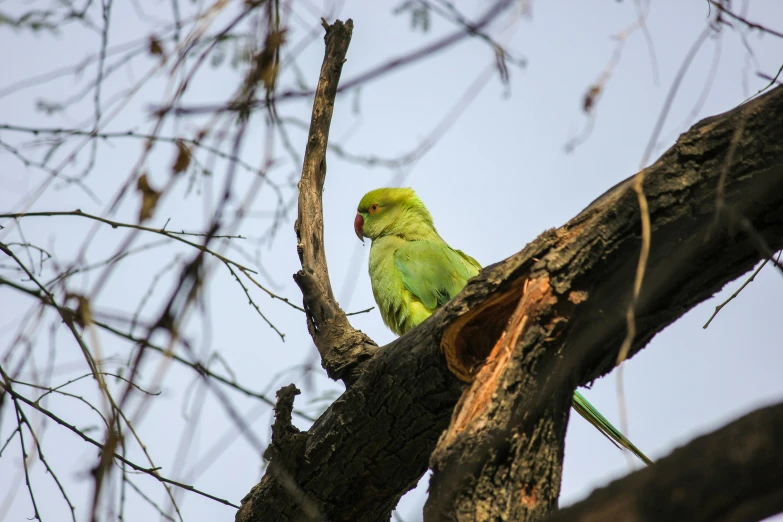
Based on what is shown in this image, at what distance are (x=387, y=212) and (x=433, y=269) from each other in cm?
119

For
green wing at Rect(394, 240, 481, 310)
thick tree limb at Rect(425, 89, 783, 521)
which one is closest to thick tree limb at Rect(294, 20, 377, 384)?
thick tree limb at Rect(425, 89, 783, 521)

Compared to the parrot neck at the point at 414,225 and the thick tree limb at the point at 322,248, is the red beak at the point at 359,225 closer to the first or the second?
the parrot neck at the point at 414,225

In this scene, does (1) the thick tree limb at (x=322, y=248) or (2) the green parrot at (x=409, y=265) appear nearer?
(1) the thick tree limb at (x=322, y=248)

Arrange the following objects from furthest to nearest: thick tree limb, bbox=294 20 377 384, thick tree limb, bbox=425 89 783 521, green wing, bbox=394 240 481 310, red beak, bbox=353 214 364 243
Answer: red beak, bbox=353 214 364 243 < green wing, bbox=394 240 481 310 < thick tree limb, bbox=294 20 377 384 < thick tree limb, bbox=425 89 783 521

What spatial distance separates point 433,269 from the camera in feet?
15.2

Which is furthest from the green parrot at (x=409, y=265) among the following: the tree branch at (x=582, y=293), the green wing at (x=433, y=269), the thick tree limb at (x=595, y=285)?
the thick tree limb at (x=595, y=285)

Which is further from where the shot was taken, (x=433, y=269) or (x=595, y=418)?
(x=433, y=269)

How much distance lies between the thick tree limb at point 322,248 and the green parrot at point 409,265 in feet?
3.14

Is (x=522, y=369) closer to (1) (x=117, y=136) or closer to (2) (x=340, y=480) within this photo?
(2) (x=340, y=480)

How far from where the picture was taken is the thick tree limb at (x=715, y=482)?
3.66 ft

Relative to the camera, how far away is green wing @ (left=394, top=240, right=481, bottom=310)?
14.8 feet

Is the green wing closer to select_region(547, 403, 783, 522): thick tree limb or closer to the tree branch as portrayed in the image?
the tree branch

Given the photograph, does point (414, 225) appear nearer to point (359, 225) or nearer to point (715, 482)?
point (359, 225)

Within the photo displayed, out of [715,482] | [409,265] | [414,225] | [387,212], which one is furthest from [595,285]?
[387,212]
